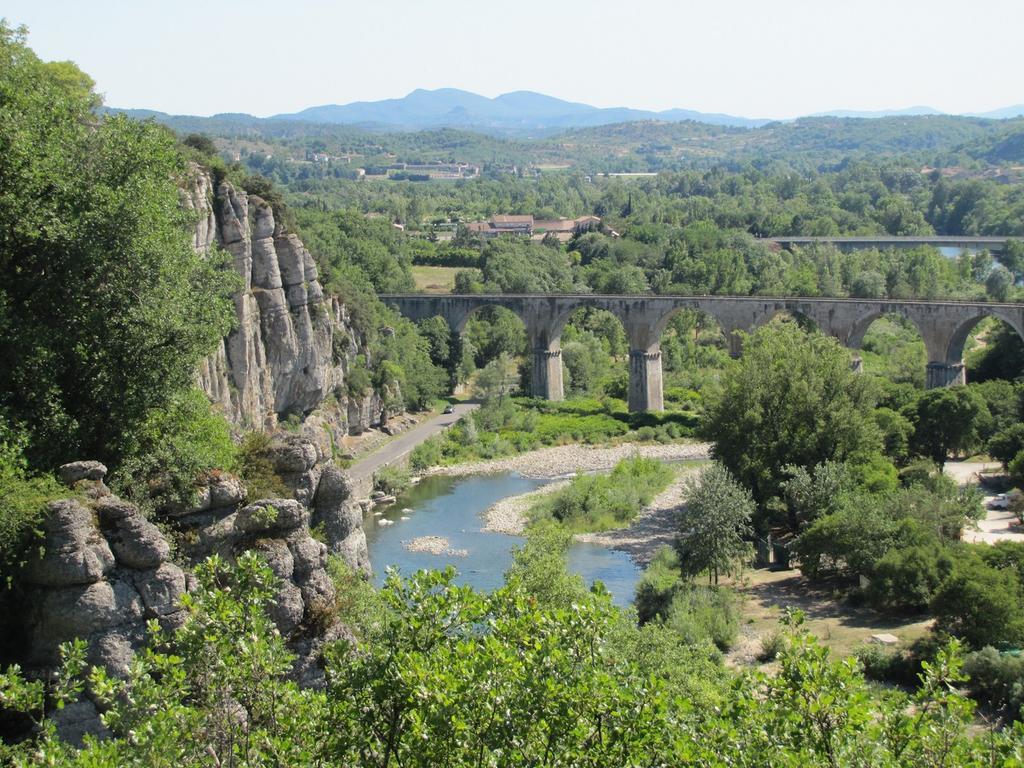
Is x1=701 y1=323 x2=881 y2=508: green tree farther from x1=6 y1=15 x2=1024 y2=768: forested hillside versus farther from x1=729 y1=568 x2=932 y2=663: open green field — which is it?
x1=729 y1=568 x2=932 y2=663: open green field

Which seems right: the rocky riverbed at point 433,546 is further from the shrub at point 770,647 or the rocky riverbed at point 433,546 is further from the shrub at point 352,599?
the shrub at point 352,599

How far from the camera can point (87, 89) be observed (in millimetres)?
32438

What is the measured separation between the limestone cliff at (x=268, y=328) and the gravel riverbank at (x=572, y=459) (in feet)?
18.3

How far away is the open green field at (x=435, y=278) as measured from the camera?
233 feet

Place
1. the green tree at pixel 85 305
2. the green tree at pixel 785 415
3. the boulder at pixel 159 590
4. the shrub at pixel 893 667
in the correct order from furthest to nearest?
the green tree at pixel 785 415
the shrub at pixel 893 667
the green tree at pixel 85 305
the boulder at pixel 159 590

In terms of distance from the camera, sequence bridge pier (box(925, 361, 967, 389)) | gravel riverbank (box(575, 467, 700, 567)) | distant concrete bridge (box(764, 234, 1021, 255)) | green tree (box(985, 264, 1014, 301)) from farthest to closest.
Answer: distant concrete bridge (box(764, 234, 1021, 255))
green tree (box(985, 264, 1014, 301))
bridge pier (box(925, 361, 967, 389))
gravel riverbank (box(575, 467, 700, 567))

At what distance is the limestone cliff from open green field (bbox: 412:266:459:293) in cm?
2280

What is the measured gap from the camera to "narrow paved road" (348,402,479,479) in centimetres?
4250

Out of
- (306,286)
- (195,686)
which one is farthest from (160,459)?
(306,286)

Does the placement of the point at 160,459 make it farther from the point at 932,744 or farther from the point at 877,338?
the point at 877,338

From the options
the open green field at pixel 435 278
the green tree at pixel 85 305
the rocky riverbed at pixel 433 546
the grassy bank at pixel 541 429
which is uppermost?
the green tree at pixel 85 305

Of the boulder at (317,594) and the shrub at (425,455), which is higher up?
the boulder at (317,594)

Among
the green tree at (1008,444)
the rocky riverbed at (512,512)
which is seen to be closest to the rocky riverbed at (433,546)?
the rocky riverbed at (512,512)

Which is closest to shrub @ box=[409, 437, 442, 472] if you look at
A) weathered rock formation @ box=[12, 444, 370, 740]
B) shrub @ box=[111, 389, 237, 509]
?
shrub @ box=[111, 389, 237, 509]
